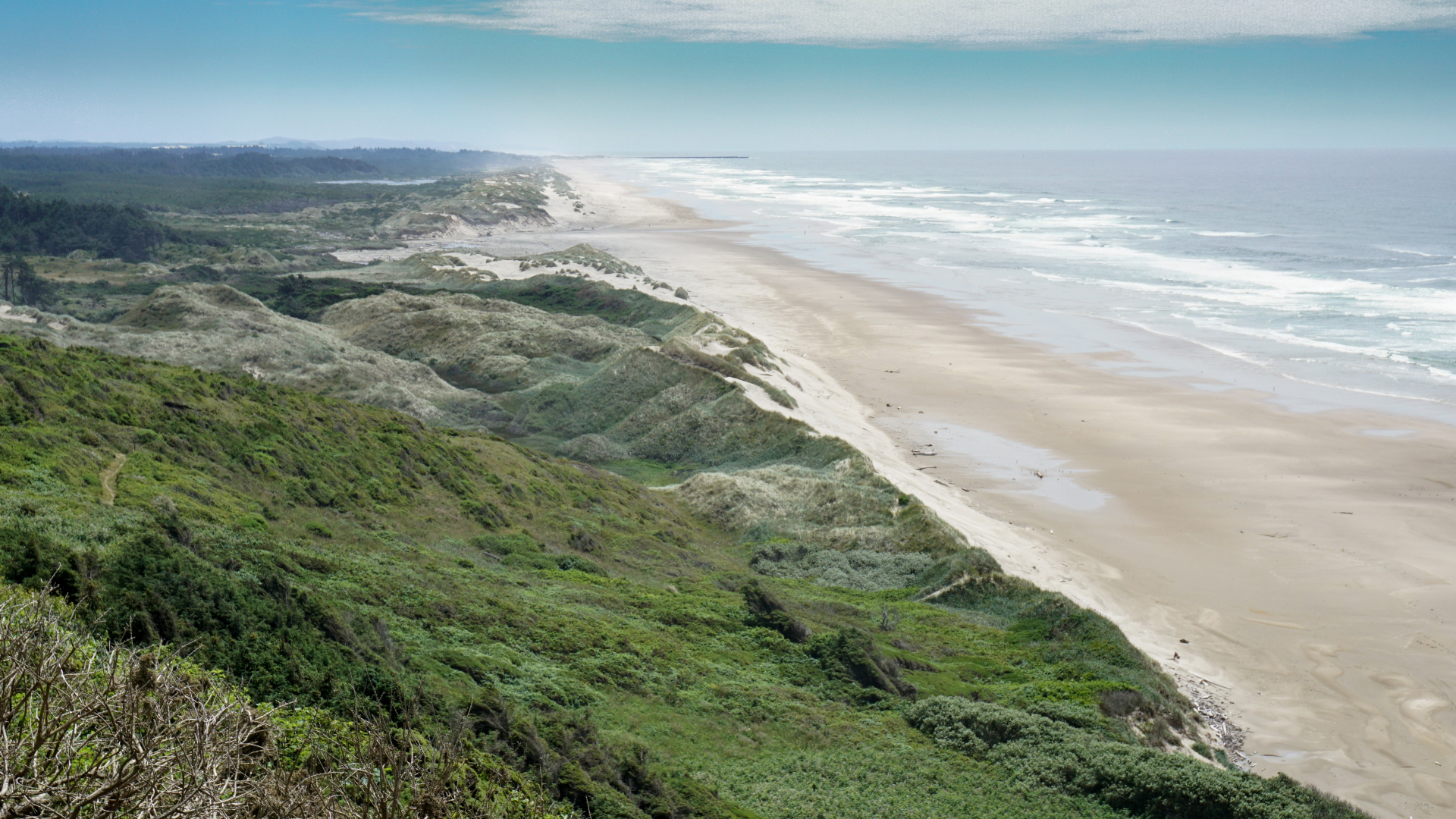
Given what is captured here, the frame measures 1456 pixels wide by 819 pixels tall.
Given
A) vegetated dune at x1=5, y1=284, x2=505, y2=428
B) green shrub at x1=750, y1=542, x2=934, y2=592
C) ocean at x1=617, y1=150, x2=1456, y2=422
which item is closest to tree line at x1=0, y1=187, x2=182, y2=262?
vegetated dune at x1=5, y1=284, x2=505, y2=428

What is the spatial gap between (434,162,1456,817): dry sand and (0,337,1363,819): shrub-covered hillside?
274 cm

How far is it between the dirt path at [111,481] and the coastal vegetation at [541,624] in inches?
4.0

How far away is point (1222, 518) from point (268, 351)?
37.8 m

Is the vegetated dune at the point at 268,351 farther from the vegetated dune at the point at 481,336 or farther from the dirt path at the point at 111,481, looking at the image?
the dirt path at the point at 111,481

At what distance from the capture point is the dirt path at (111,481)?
47.5 feet

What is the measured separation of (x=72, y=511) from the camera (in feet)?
41.0

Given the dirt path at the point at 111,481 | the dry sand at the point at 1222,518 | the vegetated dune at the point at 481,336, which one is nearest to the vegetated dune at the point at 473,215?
the vegetated dune at the point at 481,336

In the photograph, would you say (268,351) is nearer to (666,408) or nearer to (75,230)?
(666,408)

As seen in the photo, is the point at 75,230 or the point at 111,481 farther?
the point at 75,230

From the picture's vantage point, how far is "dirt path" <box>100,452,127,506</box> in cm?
1447

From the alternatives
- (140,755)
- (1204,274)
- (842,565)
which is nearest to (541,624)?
(842,565)

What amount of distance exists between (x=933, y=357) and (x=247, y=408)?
110 ft

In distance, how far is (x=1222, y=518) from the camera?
88.1 feet

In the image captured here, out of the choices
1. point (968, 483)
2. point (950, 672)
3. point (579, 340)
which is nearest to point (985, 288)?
point (579, 340)
